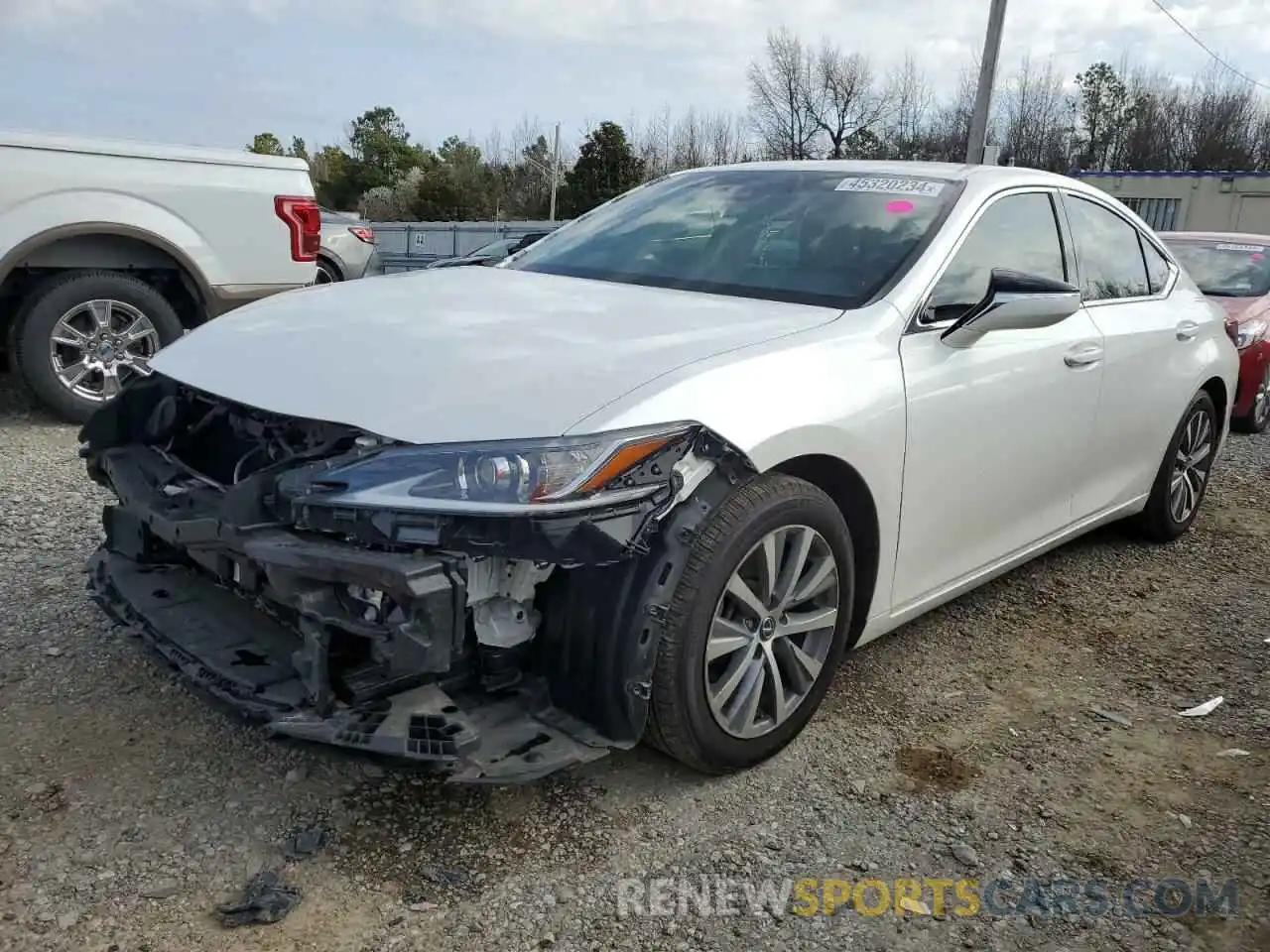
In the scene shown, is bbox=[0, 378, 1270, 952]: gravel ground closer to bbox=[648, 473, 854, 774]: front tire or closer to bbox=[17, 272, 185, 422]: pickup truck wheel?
bbox=[648, 473, 854, 774]: front tire

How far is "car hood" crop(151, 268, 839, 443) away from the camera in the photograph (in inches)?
92.4

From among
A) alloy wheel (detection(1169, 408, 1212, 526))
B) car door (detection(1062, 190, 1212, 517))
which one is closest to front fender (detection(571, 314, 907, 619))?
car door (detection(1062, 190, 1212, 517))

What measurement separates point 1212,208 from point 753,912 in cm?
3068

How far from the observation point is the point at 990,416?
328 cm

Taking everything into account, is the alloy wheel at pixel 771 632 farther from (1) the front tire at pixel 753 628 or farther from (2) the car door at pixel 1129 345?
(2) the car door at pixel 1129 345

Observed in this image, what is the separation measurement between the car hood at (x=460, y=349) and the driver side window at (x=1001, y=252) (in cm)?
50

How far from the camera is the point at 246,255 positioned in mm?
6473

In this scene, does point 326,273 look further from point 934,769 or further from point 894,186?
point 934,769

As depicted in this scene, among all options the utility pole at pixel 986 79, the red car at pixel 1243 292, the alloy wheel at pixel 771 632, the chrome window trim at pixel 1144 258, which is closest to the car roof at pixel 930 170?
the chrome window trim at pixel 1144 258

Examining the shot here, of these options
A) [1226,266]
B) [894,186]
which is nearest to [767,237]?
[894,186]

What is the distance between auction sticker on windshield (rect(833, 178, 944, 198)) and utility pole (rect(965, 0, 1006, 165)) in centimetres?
1367

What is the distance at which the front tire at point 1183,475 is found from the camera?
4793 mm

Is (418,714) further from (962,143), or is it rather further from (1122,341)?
(962,143)

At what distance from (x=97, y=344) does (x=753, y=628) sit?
4.98 m
